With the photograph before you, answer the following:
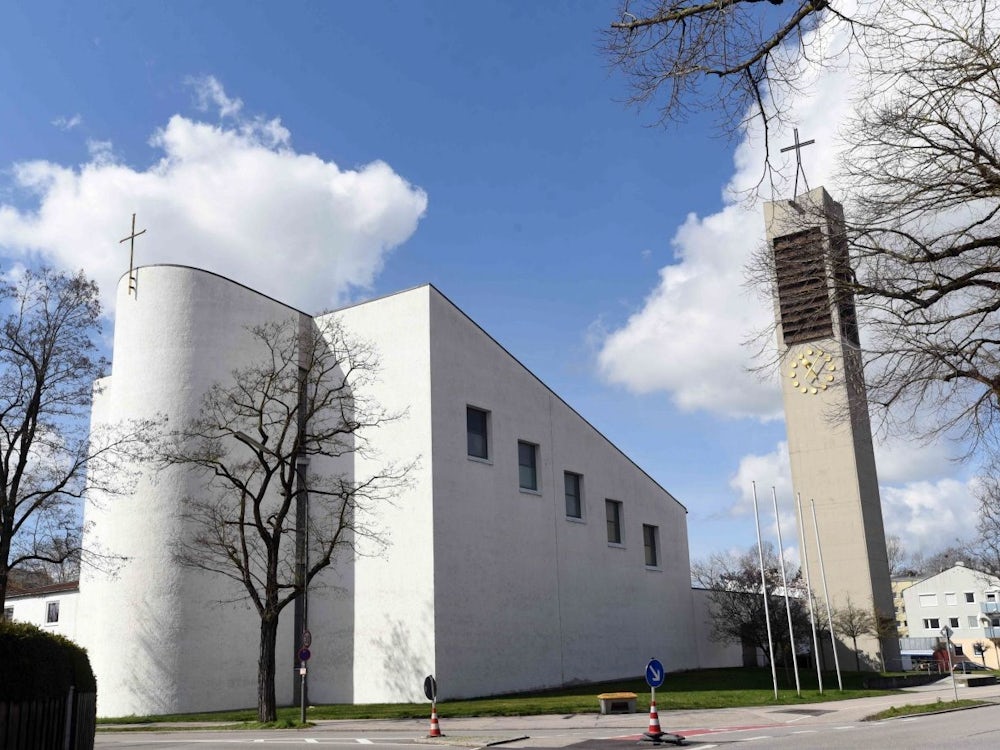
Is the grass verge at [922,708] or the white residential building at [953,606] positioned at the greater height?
the white residential building at [953,606]

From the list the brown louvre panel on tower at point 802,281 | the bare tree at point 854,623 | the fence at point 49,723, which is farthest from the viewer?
the bare tree at point 854,623

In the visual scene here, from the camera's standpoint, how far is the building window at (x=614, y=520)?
38.4 meters

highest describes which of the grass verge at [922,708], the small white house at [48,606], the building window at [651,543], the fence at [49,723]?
the building window at [651,543]

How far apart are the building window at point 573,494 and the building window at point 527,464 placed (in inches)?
83.8

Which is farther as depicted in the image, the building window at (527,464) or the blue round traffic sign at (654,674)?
the building window at (527,464)

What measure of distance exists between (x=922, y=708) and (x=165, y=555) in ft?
73.6

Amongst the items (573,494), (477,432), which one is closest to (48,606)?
(477,432)

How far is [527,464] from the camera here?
110 ft

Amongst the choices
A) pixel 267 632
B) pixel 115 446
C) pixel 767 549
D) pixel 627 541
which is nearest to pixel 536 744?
pixel 267 632

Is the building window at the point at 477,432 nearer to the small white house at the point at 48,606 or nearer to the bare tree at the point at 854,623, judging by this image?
the small white house at the point at 48,606

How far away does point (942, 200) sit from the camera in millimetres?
10383

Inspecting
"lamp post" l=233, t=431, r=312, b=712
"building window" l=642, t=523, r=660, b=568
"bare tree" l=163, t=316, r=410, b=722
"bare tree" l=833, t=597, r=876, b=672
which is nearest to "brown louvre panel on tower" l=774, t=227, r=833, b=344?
"bare tree" l=163, t=316, r=410, b=722

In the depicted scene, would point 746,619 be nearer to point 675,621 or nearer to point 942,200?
point 675,621

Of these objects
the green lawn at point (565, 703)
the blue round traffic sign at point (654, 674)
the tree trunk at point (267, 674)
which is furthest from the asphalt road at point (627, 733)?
Result: the tree trunk at point (267, 674)
